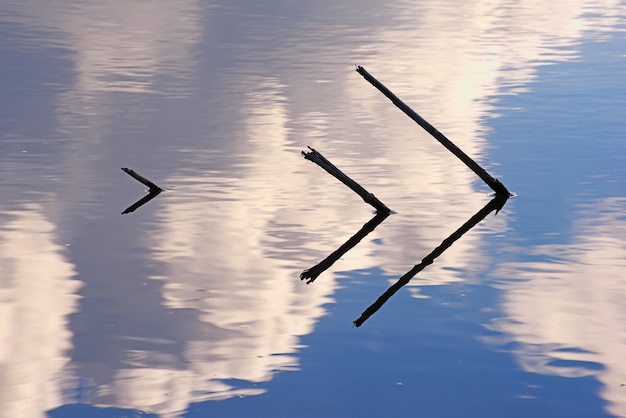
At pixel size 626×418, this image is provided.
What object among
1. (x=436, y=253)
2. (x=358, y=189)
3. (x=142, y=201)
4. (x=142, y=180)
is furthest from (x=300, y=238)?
(x=142, y=180)

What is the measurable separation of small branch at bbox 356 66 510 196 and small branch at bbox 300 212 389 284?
118cm

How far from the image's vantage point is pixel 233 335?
A: 10797 mm

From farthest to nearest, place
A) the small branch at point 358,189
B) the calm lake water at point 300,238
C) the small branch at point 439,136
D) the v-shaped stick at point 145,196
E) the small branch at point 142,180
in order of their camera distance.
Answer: the small branch at point 142,180, the v-shaped stick at point 145,196, the small branch at point 439,136, the small branch at point 358,189, the calm lake water at point 300,238

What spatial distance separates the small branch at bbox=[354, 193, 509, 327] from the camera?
11.4 meters

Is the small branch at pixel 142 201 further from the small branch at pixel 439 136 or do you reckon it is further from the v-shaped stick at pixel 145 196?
the small branch at pixel 439 136

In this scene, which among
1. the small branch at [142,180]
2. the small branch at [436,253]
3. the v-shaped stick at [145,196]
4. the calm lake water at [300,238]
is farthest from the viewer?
the small branch at [142,180]

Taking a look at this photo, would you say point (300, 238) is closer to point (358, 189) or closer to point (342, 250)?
point (342, 250)

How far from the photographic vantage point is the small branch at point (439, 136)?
46.9 ft

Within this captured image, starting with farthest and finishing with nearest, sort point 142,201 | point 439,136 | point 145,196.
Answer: point 145,196
point 142,201
point 439,136

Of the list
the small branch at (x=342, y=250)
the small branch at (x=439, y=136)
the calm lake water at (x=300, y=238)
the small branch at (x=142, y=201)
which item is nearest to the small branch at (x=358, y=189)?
the small branch at (x=342, y=250)

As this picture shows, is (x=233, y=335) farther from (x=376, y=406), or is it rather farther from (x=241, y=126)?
(x=241, y=126)

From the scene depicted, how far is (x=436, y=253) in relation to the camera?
43.8 feet

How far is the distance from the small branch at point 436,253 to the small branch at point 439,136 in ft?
0.70

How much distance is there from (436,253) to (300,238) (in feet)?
5.38
